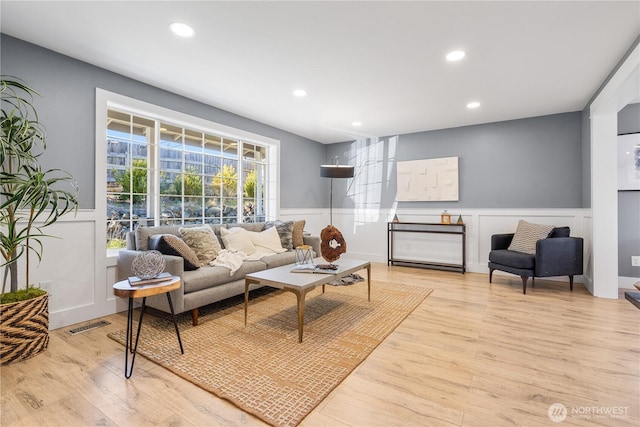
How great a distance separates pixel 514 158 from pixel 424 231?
5.76ft

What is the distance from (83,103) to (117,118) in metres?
0.41

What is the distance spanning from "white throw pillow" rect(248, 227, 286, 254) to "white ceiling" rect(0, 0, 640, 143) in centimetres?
171

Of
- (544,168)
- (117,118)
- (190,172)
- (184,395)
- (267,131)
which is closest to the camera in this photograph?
(184,395)

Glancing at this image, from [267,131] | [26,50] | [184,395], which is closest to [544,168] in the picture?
[267,131]

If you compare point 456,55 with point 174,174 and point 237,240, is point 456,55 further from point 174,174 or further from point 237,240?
point 174,174

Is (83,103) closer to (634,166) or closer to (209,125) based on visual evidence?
(209,125)

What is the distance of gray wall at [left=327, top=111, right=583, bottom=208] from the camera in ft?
14.3

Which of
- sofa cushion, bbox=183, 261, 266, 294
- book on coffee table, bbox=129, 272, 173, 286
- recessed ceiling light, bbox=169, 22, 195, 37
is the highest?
recessed ceiling light, bbox=169, 22, 195, 37

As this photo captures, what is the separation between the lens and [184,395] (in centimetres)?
171

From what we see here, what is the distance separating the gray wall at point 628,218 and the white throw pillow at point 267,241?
14.5ft

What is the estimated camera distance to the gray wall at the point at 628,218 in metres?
3.92

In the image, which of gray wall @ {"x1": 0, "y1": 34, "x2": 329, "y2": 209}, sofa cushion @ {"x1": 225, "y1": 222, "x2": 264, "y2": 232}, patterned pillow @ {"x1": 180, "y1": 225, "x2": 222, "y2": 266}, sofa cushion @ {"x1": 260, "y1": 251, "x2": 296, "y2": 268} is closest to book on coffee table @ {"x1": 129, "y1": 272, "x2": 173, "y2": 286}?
patterned pillow @ {"x1": 180, "y1": 225, "x2": 222, "y2": 266}

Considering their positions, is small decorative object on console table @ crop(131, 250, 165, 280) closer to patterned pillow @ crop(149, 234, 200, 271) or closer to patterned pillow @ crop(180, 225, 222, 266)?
patterned pillow @ crop(149, 234, 200, 271)

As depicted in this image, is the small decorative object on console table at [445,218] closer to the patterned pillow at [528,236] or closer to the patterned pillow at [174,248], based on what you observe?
the patterned pillow at [528,236]
